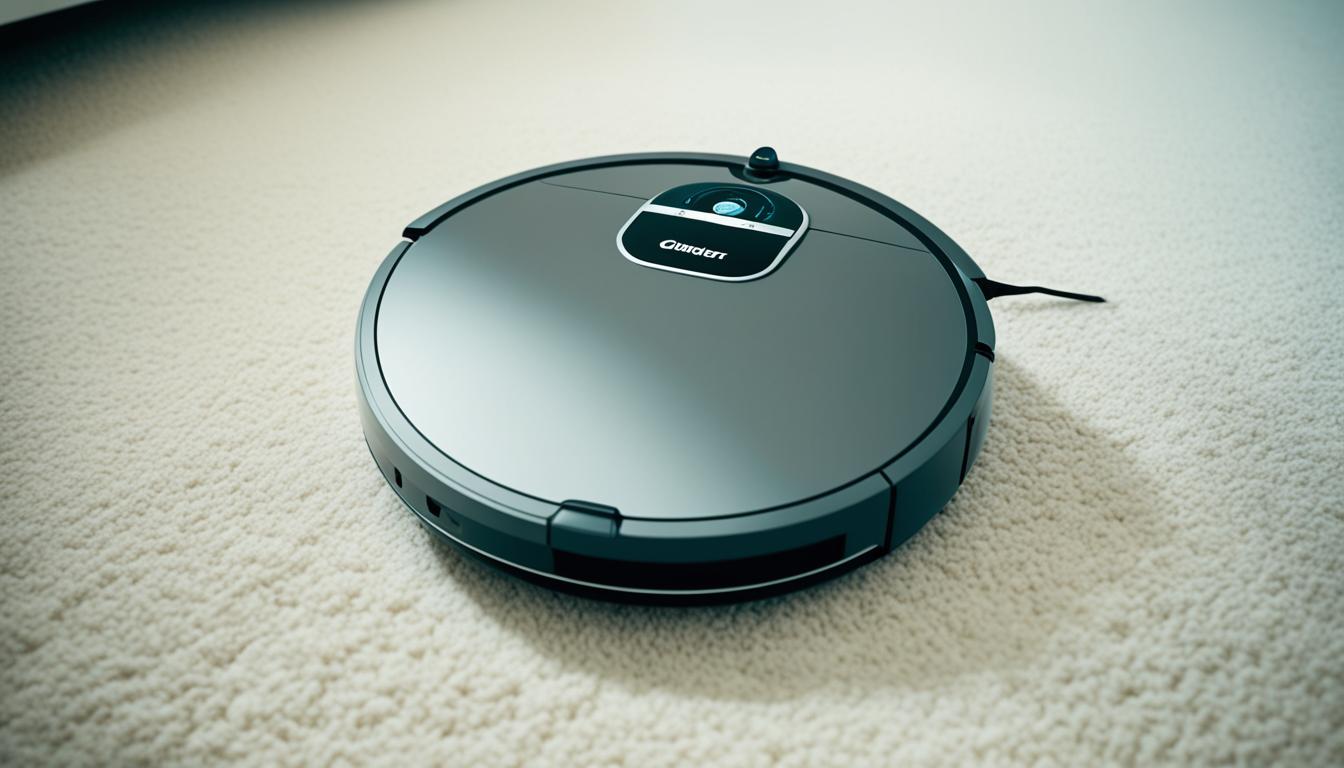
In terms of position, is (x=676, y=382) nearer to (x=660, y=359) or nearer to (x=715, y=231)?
(x=660, y=359)

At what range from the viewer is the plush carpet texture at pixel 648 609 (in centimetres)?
61

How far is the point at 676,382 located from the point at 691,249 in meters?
0.18

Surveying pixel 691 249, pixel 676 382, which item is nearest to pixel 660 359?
pixel 676 382

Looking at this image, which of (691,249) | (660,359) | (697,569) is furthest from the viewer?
(691,249)

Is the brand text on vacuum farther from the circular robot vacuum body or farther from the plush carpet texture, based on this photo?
the plush carpet texture

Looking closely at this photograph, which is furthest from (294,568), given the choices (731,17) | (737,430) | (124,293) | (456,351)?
(731,17)

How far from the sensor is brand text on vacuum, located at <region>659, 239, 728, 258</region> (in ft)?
2.77

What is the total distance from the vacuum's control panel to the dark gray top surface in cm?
1

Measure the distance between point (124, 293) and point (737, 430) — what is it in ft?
2.65

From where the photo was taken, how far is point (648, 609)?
0.69m

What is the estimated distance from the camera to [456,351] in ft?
2.52

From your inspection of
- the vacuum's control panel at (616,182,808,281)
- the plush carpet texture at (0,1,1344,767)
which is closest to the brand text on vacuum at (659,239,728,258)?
the vacuum's control panel at (616,182,808,281)

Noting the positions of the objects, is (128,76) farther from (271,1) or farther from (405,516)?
(405,516)

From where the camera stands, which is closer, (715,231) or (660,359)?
(660,359)
